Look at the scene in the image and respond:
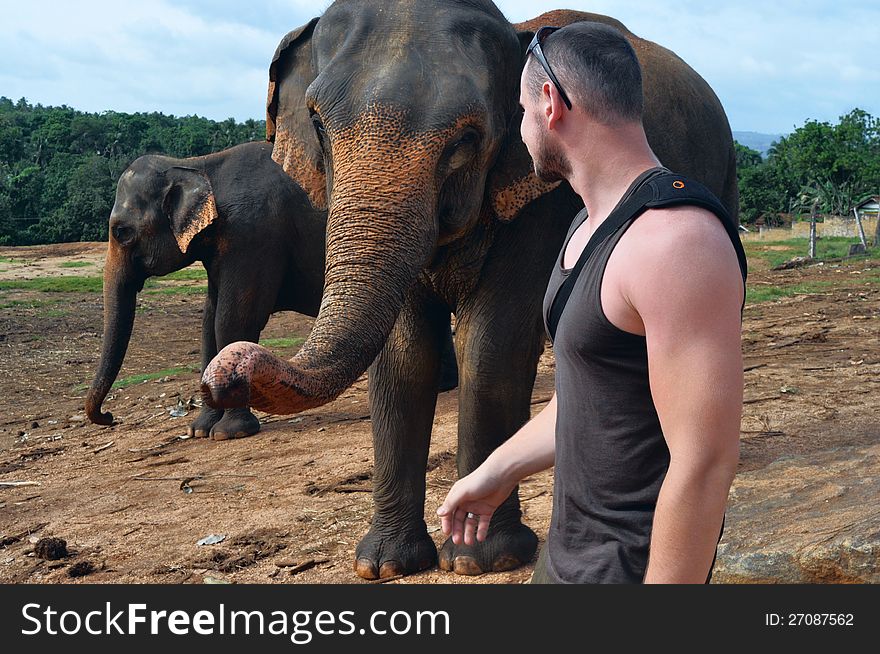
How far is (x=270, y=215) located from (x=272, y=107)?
393 centimetres

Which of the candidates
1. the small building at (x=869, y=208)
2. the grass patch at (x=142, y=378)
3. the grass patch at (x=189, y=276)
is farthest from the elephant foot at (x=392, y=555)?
the small building at (x=869, y=208)

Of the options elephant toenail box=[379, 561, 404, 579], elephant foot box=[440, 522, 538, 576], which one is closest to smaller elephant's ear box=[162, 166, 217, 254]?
elephant toenail box=[379, 561, 404, 579]

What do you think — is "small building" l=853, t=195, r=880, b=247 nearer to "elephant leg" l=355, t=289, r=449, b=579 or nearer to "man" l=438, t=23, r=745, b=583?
"elephant leg" l=355, t=289, r=449, b=579

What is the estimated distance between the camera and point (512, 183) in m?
4.42

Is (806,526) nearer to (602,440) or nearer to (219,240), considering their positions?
(602,440)

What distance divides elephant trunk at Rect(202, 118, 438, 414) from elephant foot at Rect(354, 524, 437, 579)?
1503 millimetres

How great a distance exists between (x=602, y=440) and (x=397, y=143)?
6.94 ft

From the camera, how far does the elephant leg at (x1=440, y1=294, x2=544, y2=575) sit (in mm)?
4559

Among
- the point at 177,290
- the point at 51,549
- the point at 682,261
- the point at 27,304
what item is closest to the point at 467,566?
the point at 51,549

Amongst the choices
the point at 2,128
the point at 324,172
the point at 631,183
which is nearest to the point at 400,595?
the point at 631,183

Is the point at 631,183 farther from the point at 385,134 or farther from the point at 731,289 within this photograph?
the point at 385,134

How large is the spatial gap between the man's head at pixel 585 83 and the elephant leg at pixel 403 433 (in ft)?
8.82

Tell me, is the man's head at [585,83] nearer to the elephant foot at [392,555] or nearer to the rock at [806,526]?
the rock at [806,526]

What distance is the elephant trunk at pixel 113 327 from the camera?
8508 millimetres
